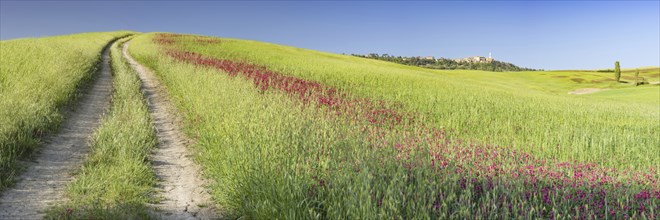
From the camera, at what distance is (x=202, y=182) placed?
6496 mm

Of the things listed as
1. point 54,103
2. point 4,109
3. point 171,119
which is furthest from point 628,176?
point 54,103

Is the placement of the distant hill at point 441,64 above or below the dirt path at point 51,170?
above

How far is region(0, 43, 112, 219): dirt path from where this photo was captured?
5234mm

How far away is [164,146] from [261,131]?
3.08 meters

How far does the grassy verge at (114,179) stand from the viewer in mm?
4965

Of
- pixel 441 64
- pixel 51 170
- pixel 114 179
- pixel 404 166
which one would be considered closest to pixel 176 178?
pixel 114 179

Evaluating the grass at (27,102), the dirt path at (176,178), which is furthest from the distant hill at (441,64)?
the dirt path at (176,178)

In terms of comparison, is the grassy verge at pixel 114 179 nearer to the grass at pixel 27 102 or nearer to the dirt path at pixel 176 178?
the dirt path at pixel 176 178

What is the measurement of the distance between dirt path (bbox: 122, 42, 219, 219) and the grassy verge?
208 millimetres

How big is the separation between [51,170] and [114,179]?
157 cm

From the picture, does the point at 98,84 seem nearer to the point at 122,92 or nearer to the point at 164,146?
the point at 122,92

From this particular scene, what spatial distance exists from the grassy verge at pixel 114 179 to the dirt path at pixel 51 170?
9.6 inches

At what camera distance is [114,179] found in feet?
19.6

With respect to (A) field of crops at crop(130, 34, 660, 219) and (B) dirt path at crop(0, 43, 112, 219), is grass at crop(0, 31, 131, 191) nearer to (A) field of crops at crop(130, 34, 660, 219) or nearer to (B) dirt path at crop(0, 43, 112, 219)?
(B) dirt path at crop(0, 43, 112, 219)
